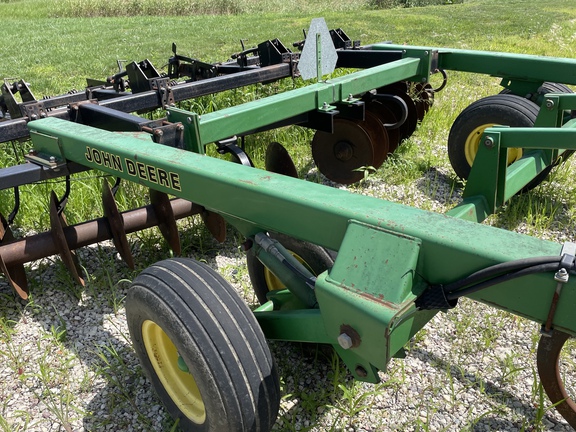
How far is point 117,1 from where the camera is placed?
2269cm

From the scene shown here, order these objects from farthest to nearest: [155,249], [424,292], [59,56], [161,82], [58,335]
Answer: [59,56] → [155,249] → [161,82] → [58,335] → [424,292]

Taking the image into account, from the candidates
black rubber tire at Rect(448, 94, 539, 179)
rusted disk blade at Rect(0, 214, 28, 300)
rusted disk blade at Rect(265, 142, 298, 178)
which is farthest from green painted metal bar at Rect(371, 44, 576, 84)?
rusted disk blade at Rect(0, 214, 28, 300)

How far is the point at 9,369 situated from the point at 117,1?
23121 millimetres

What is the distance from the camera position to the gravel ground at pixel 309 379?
229 centimetres

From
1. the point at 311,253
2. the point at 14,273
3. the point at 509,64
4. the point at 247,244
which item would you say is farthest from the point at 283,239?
the point at 509,64

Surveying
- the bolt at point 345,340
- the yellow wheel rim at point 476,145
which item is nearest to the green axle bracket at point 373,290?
the bolt at point 345,340

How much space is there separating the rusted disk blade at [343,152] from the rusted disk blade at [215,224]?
4.15 feet

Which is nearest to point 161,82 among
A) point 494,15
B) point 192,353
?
point 192,353

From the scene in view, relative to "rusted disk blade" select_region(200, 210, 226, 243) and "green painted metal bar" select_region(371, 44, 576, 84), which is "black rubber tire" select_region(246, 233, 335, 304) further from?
"green painted metal bar" select_region(371, 44, 576, 84)

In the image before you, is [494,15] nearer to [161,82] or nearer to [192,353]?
[161,82]

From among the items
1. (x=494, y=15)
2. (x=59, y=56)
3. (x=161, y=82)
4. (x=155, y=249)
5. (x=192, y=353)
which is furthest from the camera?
(x=494, y=15)

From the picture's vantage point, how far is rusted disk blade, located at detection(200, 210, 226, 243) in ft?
11.4

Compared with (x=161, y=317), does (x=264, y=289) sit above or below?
below

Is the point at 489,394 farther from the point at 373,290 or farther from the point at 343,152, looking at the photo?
the point at 343,152
